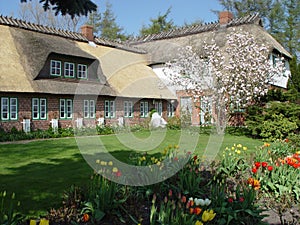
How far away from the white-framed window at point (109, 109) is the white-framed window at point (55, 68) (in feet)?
12.6

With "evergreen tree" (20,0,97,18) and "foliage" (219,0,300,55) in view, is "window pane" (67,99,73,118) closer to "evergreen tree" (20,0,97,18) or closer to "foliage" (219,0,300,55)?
"evergreen tree" (20,0,97,18)

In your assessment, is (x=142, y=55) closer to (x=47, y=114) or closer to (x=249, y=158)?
(x=47, y=114)

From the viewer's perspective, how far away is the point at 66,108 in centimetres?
1911

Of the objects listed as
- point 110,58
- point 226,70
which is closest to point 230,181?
point 226,70

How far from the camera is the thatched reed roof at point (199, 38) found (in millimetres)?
24375

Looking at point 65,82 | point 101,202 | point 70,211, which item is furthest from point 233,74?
point 70,211

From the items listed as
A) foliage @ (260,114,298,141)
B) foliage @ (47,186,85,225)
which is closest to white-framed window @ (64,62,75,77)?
foliage @ (260,114,298,141)

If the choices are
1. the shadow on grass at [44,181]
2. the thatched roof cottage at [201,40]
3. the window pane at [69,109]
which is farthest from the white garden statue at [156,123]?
the shadow on grass at [44,181]

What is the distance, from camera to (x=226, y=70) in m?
17.7

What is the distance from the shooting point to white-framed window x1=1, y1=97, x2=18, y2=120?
632 inches

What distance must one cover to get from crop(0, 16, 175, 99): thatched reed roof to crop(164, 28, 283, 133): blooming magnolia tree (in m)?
5.58

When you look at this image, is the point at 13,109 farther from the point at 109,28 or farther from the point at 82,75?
the point at 109,28

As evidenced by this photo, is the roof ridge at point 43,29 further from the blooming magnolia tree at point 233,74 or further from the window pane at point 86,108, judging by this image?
the blooming magnolia tree at point 233,74

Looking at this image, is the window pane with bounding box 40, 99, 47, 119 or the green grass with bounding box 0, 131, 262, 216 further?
the window pane with bounding box 40, 99, 47, 119
